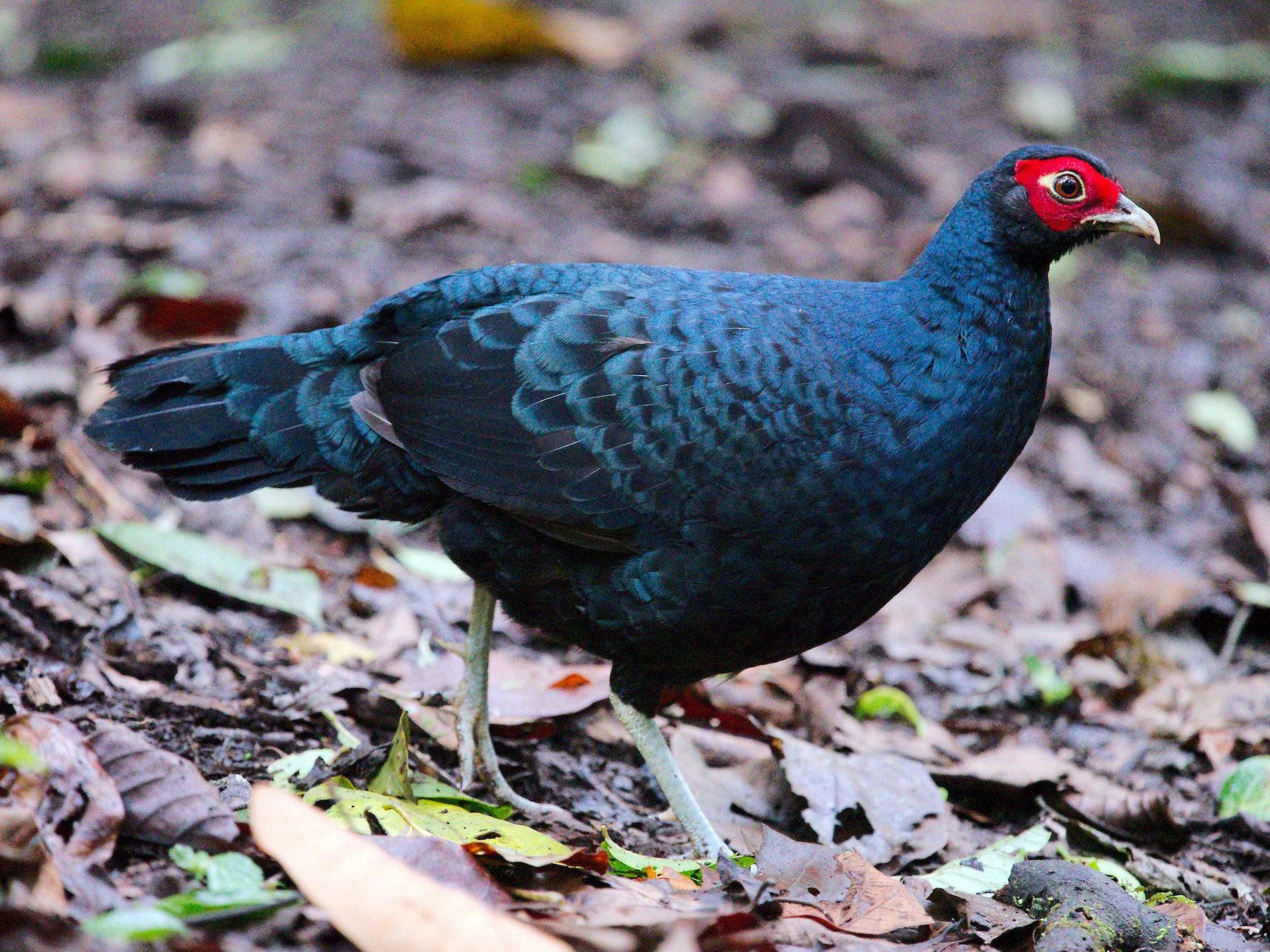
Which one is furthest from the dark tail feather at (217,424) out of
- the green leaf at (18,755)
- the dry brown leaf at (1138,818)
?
the dry brown leaf at (1138,818)

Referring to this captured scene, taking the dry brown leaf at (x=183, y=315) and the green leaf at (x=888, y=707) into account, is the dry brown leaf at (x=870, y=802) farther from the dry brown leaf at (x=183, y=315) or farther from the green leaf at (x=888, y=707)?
the dry brown leaf at (x=183, y=315)

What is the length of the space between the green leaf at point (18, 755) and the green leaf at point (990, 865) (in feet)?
7.02

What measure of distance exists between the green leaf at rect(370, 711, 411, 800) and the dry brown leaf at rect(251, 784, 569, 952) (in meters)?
0.83

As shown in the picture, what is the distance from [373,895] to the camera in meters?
2.40

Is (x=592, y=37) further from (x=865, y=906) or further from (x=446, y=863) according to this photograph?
(x=446, y=863)

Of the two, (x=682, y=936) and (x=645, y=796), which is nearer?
(x=682, y=936)

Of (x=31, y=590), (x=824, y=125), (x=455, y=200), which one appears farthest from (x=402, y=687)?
(x=824, y=125)

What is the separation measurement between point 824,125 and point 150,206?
13.7 feet

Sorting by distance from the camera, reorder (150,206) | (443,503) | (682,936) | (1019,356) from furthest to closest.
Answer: (150,206), (443,503), (1019,356), (682,936)

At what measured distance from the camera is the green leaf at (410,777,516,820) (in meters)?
3.53

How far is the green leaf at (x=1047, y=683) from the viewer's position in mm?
4816

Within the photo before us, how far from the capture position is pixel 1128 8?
11391mm

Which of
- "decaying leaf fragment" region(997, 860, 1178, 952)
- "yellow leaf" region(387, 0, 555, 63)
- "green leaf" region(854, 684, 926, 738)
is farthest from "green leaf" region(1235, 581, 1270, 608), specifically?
"yellow leaf" region(387, 0, 555, 63)

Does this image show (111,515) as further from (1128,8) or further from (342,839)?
(1128,8)
